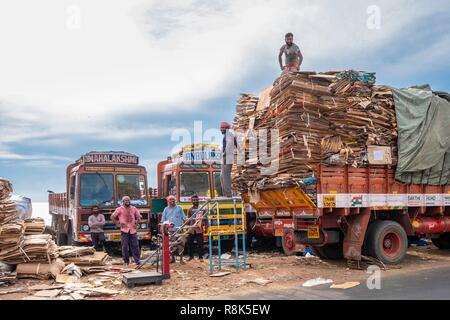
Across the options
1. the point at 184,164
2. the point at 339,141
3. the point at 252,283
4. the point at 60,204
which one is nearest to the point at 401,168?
the point at 339,141

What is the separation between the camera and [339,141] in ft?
Result: 32.0

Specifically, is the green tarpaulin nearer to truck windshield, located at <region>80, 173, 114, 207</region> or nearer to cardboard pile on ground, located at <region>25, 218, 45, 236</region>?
cardboard pile on ground, located at <region>25, 218, 45, 236</region>

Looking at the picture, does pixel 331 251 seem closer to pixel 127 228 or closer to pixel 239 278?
pixel 239 278

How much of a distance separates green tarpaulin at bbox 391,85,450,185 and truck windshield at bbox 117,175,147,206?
756cm

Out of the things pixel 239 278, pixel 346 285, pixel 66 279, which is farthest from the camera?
pixel 239 278

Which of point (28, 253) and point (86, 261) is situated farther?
point (86, 261)

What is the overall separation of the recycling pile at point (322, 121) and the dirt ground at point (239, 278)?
1.86 m

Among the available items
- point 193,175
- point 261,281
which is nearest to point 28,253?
point 261,281

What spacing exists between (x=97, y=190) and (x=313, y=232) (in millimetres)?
6905

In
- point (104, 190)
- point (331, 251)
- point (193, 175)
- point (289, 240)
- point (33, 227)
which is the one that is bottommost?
point (331, 251)

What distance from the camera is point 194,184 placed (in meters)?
13.9

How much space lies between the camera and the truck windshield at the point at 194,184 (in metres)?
13.7

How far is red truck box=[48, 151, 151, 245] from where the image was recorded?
44.0 ft

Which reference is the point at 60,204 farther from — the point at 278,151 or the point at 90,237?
the point at 278,151
